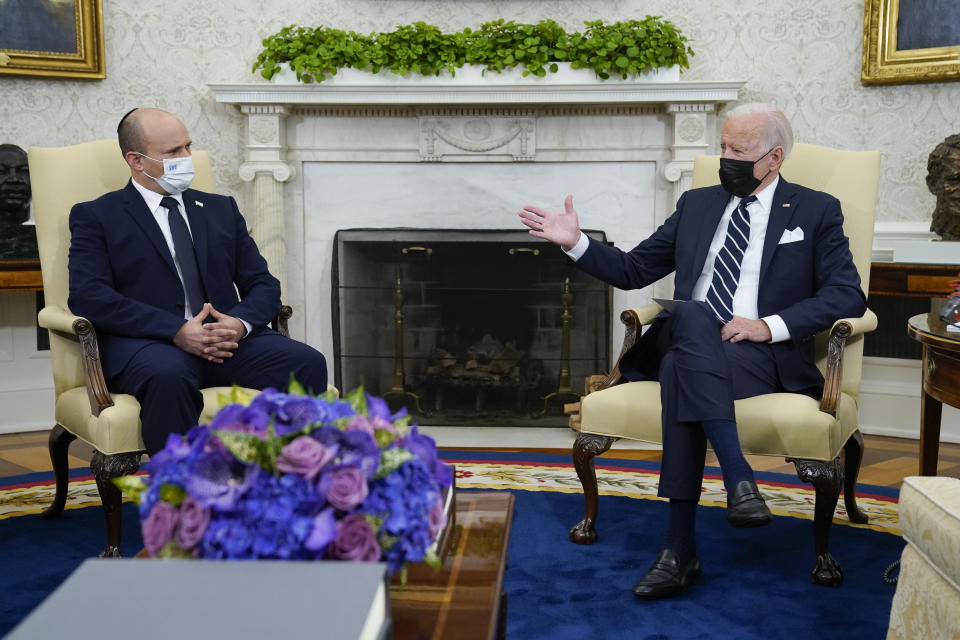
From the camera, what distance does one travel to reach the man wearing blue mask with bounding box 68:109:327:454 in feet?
8.28

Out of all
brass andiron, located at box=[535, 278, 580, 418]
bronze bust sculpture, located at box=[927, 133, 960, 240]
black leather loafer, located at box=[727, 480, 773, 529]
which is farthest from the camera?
brass andiron, located at box=[535, 278, 580, 418]

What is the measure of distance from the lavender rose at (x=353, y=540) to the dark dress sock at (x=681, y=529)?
1.28m

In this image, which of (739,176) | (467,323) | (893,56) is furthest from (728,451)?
(893,56)

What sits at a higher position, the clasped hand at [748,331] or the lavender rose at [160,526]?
the clasped hand at [748,331]

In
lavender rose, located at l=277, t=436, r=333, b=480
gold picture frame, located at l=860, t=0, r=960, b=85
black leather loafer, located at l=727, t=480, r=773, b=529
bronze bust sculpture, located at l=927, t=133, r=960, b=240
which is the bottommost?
black leather loafer, located at l=727, t=480, r=773, b=529

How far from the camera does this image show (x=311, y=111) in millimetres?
4223

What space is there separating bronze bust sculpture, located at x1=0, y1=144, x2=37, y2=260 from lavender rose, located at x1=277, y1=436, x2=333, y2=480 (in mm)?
2887

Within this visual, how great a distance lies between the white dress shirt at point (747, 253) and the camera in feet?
8.59

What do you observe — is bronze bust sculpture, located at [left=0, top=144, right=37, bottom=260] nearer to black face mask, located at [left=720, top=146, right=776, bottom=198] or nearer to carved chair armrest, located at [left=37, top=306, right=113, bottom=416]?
carved chair armrest, located at [left=37, top=306, right=113, bottom=416]

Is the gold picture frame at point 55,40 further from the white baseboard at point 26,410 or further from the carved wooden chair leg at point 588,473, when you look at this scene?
the carved wooden chair leg at point 588,473

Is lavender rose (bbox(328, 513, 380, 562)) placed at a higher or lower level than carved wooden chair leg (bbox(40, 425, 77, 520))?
higher

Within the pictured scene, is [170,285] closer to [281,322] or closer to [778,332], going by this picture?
[281,322]

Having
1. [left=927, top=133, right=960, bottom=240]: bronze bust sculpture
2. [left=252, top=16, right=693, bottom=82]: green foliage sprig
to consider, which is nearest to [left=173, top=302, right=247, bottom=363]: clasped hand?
[left=252, top=16, right=693, bottom=82]: green foliage sprig

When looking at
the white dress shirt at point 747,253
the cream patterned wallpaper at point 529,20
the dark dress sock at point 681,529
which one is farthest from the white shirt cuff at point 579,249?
the cream patterned wallpaper at point 529,20
